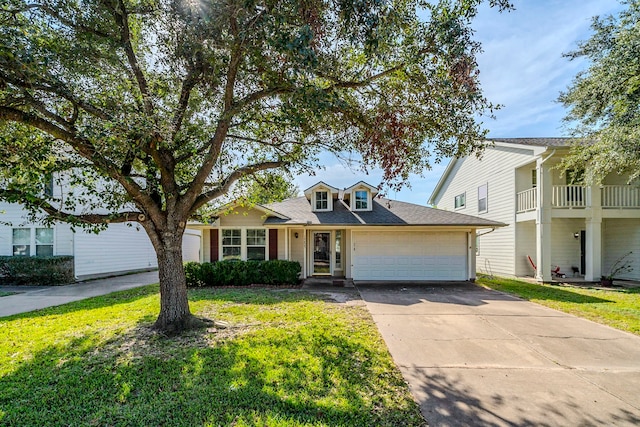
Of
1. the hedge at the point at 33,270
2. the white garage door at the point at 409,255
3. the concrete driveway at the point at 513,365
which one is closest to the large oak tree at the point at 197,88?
the concrete driveway at the point at 513,365

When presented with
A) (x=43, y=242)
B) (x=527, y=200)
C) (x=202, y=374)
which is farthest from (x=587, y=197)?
(x=43, y=242)

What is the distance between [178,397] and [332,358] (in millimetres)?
→ 2274

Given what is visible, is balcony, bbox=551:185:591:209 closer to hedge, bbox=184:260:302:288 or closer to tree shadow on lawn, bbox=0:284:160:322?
hedge, bbox=184:260:302:288

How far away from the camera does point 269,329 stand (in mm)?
6285

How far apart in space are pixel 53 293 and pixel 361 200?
12.9 m

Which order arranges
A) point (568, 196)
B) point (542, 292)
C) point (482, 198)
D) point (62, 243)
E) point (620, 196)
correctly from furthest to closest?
point (482, 198) → point (62, 243) → point (568, 196) → point (620, 196) → point (542, 292)

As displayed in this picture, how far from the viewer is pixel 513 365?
468cm

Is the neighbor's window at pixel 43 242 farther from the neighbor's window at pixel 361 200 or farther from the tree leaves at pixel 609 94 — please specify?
the tree leaves at pixel 609 94

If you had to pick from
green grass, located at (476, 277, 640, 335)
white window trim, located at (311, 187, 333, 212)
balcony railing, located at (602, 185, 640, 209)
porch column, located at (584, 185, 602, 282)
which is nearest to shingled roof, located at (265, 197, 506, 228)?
white window trim, located at (311, 187, 333, 212)

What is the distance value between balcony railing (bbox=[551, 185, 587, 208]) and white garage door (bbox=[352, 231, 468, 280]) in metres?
4.26

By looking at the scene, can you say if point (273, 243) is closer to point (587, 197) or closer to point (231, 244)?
point (231, 244)

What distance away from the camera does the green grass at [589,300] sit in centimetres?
721

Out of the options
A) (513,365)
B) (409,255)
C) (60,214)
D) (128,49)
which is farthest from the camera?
(409,255)

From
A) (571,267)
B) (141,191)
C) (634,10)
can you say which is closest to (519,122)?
(634,10)
